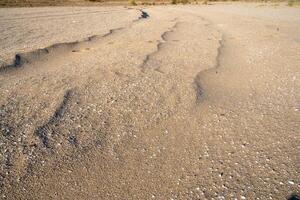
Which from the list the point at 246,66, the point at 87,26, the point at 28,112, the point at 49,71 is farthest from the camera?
the point at 87,26

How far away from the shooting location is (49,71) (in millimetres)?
5648

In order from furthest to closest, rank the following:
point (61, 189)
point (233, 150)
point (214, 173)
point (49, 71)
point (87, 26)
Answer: point (87, 26) → point (49, 71) → point (233, 150) → point (214, 173) → point (61, 189)

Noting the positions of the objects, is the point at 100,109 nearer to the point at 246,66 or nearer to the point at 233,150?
the point at 233,150

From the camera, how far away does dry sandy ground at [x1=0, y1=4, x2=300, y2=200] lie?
9.70ft

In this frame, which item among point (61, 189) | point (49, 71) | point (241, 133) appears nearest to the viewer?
→ point (61, 189)

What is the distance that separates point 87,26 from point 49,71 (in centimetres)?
544

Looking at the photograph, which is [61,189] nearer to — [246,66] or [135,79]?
[135,79]

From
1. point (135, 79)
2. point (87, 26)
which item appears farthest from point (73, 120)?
point (87, 26)

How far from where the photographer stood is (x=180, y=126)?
3961mm

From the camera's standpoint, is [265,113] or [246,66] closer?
[265,113]

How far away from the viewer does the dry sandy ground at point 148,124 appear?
9.70ft

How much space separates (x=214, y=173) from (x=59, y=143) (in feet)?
5.34

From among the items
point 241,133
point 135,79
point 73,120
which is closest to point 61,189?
point 73,120

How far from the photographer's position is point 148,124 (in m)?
3.98
